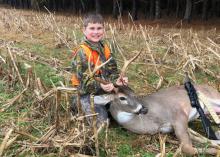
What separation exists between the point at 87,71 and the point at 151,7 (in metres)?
23.1

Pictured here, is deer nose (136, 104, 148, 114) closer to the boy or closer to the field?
the field

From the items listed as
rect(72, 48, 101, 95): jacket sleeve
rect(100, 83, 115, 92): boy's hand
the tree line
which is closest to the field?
rect(72, 48, 101, 95): jacket sleeve

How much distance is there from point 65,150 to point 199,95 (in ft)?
6.39

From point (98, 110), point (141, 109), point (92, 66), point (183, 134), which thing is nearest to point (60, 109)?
point (98, 110)

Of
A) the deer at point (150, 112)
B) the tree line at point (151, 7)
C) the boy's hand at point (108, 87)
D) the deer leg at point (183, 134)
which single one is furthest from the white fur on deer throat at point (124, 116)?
the tree line at point (151, 7)

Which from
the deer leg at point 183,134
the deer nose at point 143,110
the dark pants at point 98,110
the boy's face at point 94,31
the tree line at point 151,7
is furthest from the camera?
the tree line at point 151,7

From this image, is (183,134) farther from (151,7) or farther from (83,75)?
(151,7)

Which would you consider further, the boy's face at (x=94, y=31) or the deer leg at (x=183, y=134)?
the boy's face at (x=94, y=31)

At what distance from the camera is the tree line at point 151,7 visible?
26073 mm

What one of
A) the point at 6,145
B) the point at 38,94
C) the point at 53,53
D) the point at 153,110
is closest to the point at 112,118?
the point at 153,110

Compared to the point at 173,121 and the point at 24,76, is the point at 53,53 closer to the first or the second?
the point at 24,76

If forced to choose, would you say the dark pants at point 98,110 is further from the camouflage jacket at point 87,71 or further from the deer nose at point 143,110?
the deer nose at point 143,110

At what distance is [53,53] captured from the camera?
422 inches

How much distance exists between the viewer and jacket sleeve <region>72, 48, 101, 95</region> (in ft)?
18.1
